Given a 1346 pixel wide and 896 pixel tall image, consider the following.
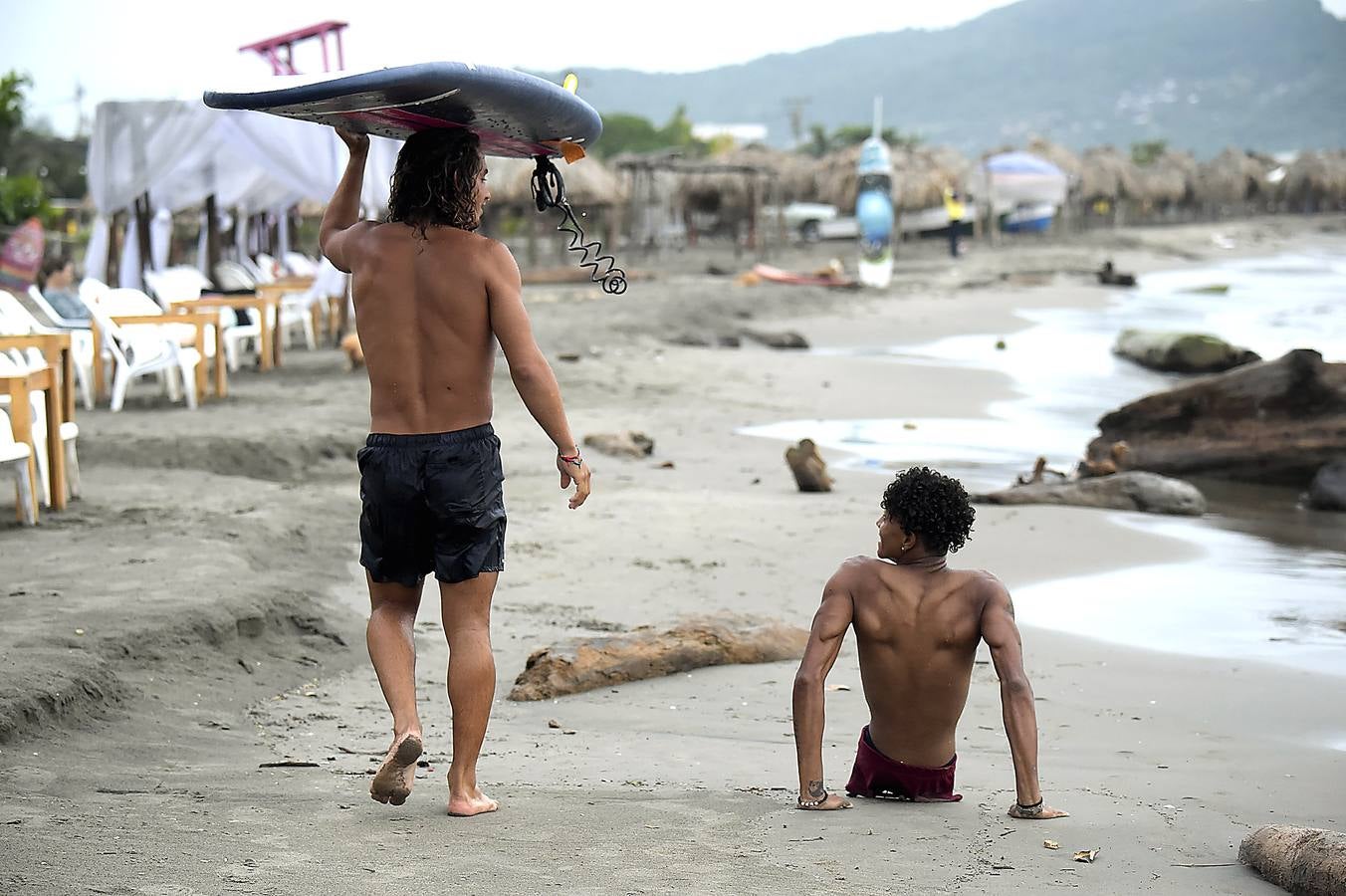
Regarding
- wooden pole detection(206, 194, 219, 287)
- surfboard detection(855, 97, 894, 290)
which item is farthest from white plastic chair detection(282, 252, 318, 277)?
surfboard detection(855, 97, 894, 290)

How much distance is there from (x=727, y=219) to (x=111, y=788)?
1752 inches

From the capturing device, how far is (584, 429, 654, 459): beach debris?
10.1 metres

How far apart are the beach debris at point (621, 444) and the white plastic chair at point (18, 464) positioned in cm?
421

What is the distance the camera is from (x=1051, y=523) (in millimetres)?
7930

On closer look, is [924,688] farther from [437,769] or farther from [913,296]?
[913,296]

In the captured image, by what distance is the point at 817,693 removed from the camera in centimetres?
334

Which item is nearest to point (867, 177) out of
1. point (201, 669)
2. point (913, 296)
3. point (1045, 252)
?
point (913, 296)

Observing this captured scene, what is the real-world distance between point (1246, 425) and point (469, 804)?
8.37 m

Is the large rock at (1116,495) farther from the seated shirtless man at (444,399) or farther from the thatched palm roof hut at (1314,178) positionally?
the thatched palm roof hut at (1314,178)

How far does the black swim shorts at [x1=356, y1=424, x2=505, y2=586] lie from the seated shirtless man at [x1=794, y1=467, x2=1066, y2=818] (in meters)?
A: 0.80

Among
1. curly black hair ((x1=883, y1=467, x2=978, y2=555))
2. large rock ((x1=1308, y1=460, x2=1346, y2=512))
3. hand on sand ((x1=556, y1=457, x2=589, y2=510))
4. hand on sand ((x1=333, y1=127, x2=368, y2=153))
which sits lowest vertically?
large rock ((x1=1308, y1=460, x2=1346, y2=512))

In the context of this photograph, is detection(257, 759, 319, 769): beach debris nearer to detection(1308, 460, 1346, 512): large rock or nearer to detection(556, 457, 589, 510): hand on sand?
detection(556, 457, 589, 510): hand on sand

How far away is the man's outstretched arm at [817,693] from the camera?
3295 mm

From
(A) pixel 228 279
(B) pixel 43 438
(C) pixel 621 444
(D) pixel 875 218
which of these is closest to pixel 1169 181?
(D) pixel 875 218
